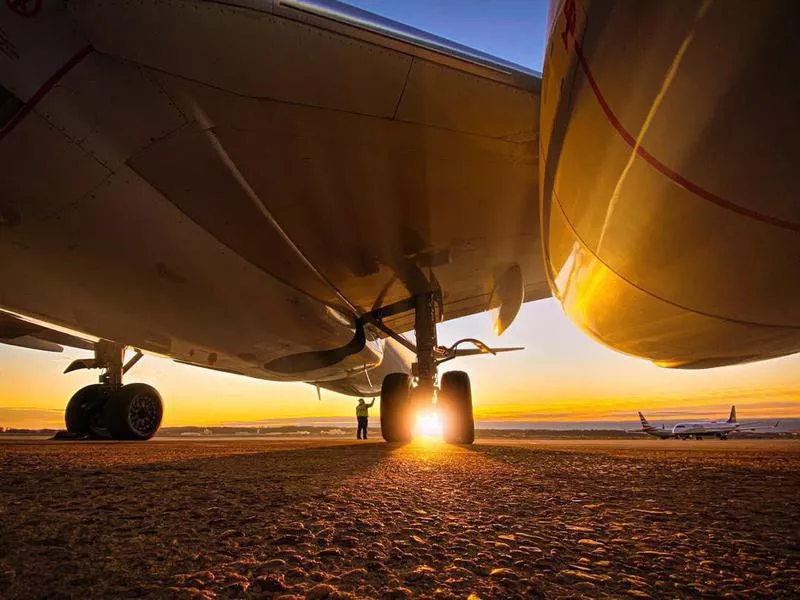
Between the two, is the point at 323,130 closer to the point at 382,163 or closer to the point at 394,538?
the point at 382,163

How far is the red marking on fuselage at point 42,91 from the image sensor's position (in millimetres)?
2275

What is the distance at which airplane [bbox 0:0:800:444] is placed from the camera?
182 cm

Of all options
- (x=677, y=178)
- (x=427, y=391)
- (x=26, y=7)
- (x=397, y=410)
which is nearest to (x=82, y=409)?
(x=397, y=410)

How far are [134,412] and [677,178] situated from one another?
7.89m

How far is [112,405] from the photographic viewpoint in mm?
7203

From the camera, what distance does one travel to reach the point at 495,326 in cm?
596

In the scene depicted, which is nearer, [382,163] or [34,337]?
[382,163]

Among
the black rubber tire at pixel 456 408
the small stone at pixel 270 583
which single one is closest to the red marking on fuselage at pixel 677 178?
the small stone at pixel 270 583

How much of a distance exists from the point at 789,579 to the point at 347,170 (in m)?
2.82

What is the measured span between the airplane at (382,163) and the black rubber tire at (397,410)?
9.11 feet

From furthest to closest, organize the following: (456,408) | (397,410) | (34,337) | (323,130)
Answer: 1. (34,337)
2. (397,410)
3. (456,408)
4. (323,130)

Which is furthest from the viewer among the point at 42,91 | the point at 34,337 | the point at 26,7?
the point at 34,337

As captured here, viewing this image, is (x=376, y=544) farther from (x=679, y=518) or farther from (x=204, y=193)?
(x=204, y=193)

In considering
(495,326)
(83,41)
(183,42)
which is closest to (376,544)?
(183,42)
